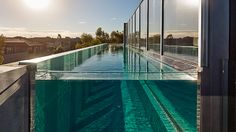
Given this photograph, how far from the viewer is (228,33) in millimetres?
1826

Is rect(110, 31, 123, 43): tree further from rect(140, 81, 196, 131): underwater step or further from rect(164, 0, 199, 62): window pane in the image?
rect(140, 81, 196, 131): underwater step

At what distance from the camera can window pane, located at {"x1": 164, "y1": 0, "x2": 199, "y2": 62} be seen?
7.41 ft

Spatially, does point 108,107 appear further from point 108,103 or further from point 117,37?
point 117,37

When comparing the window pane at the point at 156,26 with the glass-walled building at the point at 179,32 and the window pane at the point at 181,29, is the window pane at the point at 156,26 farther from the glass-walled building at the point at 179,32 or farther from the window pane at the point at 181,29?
the window pane at the point at 181,29

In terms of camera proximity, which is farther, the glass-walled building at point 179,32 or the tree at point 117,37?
the tree at point 117,37

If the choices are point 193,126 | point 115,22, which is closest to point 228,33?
point 193,126

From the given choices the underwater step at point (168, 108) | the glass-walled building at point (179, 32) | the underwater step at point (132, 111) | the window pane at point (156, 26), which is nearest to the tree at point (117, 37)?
the window pane at point (156, 26)

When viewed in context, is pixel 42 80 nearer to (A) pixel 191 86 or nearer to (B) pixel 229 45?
(A) pixel 191 86

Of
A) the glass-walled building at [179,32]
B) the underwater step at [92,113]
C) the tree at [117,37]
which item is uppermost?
the tree at [117,37]

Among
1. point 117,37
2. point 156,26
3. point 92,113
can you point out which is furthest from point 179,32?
point 117,37

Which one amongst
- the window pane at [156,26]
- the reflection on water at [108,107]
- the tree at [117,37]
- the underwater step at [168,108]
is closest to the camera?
the reflection on water at [108,107]

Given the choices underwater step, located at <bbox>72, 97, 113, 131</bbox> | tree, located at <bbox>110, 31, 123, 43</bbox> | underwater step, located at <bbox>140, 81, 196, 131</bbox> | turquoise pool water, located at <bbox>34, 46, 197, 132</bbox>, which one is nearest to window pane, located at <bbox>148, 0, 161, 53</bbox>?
underwater step, located at <bbox>140, 81, 196, 131</bbox>

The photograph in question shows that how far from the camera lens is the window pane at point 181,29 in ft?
7.41

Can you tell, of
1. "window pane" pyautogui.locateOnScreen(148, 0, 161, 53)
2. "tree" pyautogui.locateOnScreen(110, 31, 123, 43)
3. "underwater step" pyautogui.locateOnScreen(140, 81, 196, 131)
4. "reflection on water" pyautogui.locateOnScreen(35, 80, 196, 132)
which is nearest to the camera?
"reflection on water" pyautogui.locateOnScreen(35, 80, 196, 132)
